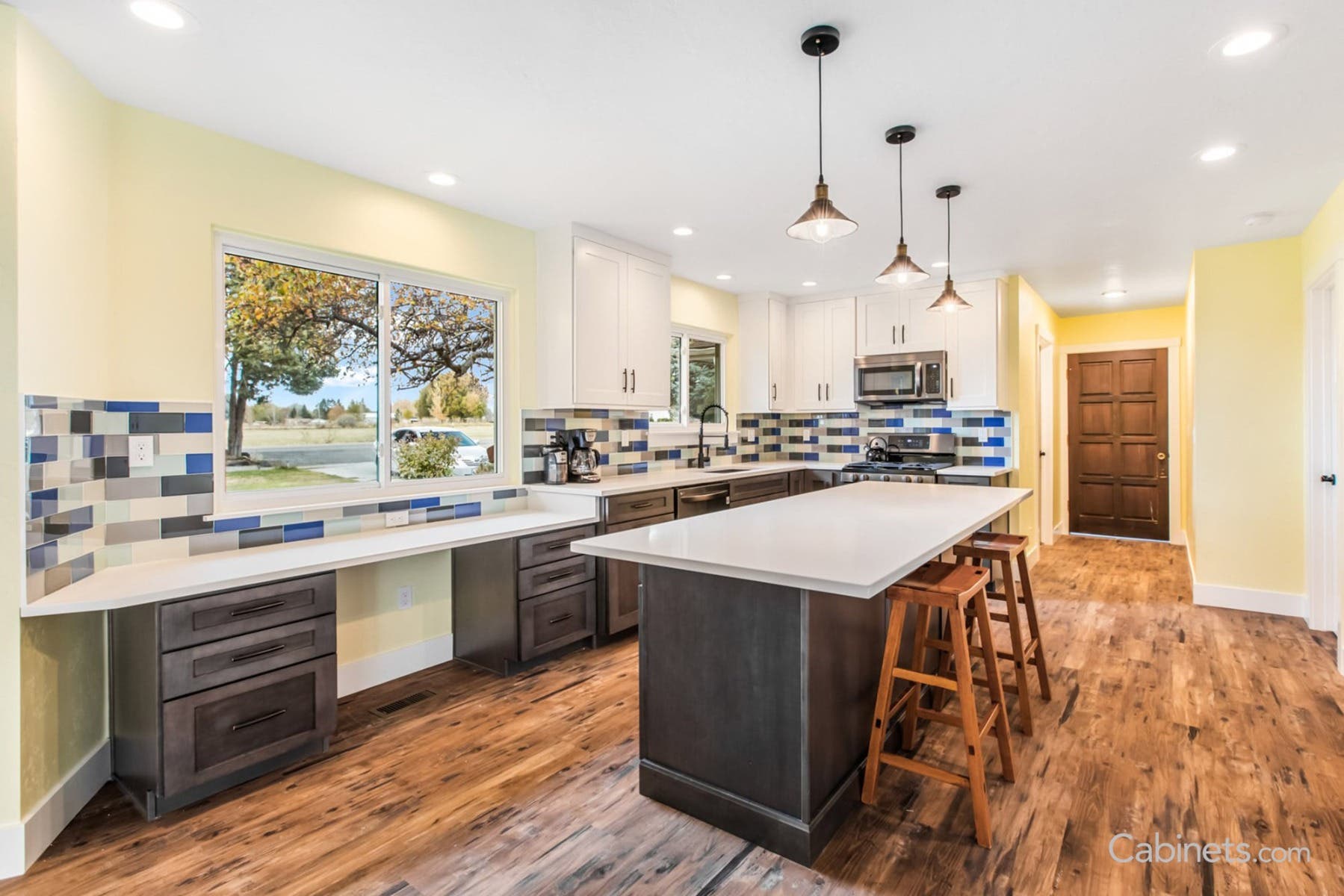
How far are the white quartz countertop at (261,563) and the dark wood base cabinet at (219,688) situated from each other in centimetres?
5

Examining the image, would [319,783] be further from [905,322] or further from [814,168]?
[905,322]

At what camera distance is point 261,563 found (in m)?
2.37

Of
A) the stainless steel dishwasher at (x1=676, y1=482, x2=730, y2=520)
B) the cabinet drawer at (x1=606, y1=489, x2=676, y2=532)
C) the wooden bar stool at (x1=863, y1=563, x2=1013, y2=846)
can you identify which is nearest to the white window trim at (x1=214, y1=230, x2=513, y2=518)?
the cabinet drawer at (x1=606, y1=489, x2=676, y2=532)

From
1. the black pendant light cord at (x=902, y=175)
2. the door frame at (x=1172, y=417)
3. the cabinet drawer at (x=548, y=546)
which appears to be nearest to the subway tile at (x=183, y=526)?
the cabinet drawer at (x=548, y=546)

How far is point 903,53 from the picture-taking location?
202cm

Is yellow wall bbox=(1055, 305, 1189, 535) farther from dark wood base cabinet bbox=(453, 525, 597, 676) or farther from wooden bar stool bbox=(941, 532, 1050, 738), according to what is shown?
dark wood base cabinet bbox=(453, 525, 597, 676)

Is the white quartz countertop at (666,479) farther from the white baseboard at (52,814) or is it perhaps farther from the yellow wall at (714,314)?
the white baseboard at (52,814)

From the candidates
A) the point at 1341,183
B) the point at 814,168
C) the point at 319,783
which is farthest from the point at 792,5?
the point at 1341,183

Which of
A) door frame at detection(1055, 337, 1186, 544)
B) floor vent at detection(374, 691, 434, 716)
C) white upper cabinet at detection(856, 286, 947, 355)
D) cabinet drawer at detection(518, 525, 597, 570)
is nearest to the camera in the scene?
floor vent at detection(374, 691, 434, 716)

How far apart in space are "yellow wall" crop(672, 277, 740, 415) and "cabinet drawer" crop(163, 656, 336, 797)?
354 cm

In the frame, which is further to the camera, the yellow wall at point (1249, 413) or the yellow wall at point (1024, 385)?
the yellow wall at point (1024, 385)

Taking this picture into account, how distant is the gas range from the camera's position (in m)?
4.99

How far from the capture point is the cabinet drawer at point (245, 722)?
6.79 ft

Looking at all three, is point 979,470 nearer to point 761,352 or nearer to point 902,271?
point 761,352
